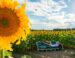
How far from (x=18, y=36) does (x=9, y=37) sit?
0.03m

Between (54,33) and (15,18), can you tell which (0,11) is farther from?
(54,33)

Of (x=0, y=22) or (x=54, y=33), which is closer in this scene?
(x=0, y=22)

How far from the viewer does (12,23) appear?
2.97ft

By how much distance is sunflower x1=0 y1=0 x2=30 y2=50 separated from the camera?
0.89m

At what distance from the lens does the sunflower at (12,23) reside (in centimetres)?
89

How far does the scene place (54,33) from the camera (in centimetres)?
539

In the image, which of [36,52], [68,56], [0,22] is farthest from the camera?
[68,56]

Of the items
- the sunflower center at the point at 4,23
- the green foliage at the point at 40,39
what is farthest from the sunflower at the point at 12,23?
the green foliage at the point at 40,39

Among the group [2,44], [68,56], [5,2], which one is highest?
[5,2]

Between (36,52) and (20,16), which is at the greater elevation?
(20,16)

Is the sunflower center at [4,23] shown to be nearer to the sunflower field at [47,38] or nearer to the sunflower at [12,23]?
the sunflower at [12,23]

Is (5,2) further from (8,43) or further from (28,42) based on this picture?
(28,42)

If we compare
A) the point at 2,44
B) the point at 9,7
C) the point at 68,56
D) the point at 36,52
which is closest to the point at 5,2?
the point at 9,7

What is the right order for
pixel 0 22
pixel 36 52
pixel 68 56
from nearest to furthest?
1. pixel 0 22
2. pixel 36 52
3. pixel 68 56
